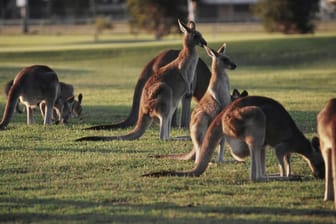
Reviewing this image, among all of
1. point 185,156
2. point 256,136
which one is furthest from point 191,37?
point 256,136

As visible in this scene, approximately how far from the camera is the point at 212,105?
10.7 metres

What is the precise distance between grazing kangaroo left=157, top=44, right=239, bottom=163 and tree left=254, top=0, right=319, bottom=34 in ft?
131

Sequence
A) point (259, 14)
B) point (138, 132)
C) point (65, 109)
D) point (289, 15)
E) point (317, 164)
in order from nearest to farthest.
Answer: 1. point (317, 164)
2. point (138, 132)
3. point (65, 109)
4. point (289, 15)
5. point (259, 14)

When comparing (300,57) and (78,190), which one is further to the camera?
(300,57)

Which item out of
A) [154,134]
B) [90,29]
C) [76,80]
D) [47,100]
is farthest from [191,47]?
[90,29]

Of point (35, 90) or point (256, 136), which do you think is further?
point (35, 90)

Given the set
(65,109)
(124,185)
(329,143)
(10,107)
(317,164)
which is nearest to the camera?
(329,143)

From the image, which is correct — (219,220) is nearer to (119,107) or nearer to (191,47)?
(191,47)

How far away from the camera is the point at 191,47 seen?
13164 millimetres

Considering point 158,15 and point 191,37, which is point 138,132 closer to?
point 191,37

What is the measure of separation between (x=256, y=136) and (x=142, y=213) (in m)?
1.79

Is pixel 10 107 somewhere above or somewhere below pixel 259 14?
below

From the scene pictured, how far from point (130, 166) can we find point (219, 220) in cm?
298

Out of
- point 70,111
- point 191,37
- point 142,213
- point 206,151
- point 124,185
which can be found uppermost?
point 191,37
